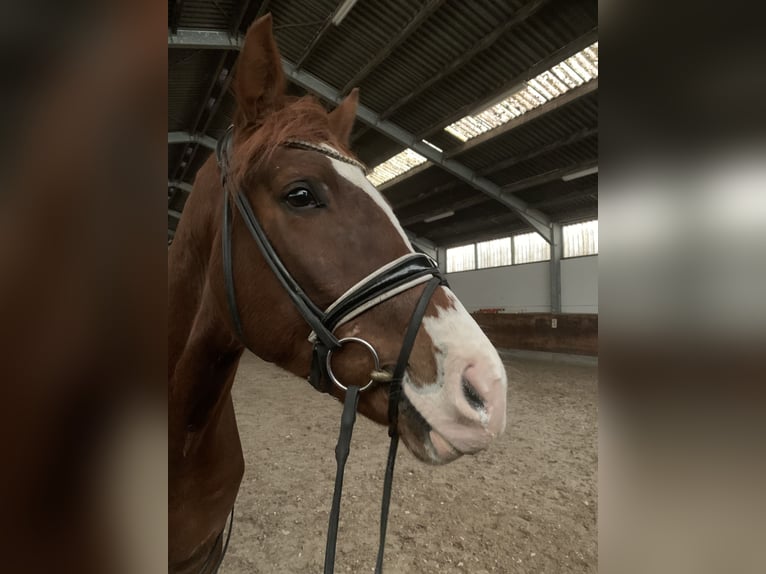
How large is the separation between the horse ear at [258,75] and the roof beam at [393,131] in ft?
14.7

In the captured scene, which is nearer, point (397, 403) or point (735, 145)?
point (735, 145)

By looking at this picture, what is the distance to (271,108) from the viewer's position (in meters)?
1.20

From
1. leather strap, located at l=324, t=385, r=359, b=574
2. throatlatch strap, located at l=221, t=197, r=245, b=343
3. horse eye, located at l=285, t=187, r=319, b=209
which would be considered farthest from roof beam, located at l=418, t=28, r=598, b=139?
leather strap, located at l=324, t=385, r=359, b=574

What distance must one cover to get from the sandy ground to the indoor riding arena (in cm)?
2

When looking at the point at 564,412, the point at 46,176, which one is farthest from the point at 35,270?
the point at 564,412

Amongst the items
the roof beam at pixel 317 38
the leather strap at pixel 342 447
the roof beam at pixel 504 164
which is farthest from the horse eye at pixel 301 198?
the roof beam at pixel 504 164

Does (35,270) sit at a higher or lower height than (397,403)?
higher

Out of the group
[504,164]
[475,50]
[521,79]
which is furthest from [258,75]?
[504,164]

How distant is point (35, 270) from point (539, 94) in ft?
25.3

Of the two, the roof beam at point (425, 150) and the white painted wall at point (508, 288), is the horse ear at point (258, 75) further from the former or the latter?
the white painted wall at point (508, 288)

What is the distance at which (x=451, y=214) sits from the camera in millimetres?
13055

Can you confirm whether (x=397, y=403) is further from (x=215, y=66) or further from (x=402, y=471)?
(x=215, y=66)

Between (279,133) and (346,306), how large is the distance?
50cm

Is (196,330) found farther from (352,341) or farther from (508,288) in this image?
(508,288)
